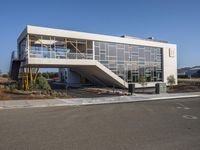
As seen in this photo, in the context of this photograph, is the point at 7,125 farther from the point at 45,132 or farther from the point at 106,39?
the point at 106,39

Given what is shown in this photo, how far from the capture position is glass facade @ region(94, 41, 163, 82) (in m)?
26.3

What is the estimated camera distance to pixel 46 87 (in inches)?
746

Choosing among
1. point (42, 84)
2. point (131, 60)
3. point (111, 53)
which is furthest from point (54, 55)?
point (131, 60)

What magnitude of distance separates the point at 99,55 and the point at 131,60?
591 cm

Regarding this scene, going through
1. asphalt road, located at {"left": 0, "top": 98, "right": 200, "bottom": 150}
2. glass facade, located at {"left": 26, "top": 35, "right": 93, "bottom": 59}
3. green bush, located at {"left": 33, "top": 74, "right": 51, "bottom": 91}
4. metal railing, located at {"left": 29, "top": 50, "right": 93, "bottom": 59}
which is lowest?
asphalt road, located at {"left": 0, "top": 98, "right": 200, "bottom": 150}

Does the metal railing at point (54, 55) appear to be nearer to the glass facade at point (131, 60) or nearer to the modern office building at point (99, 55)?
the modern office building at point (99, 55)

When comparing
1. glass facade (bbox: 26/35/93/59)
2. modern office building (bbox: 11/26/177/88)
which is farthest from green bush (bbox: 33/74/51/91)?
glass facade (bbox: 26/35/93/59)

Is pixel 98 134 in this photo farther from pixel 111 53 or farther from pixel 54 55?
pixel 111 53

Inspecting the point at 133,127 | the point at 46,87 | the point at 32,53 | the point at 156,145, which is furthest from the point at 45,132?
the point at 32,53

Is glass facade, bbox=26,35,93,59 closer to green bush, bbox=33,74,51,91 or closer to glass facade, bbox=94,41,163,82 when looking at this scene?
glass facade, bbox=94,41,163,82

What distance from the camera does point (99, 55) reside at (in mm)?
25750

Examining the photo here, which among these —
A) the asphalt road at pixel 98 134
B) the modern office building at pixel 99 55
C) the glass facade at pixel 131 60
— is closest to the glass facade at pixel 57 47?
the modern office building at pixel 99 55

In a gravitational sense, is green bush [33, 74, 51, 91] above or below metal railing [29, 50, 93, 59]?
below

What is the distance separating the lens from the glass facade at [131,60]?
26.3 meters
